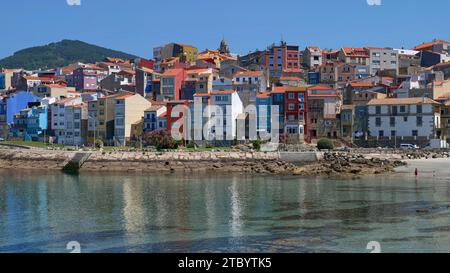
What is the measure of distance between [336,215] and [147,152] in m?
40.9

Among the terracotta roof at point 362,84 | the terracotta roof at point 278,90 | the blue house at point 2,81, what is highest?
the blue house at point 2,81

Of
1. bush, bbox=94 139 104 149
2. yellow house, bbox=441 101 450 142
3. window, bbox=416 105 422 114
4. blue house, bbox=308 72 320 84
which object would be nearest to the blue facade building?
bush, bbox=94 139 104 149

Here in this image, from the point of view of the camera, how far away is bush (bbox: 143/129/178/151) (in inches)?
2950

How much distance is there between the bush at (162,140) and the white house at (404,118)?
26.2 metres

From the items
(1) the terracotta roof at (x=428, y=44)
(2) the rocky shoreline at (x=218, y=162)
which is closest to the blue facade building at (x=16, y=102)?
(2) the rocky shoreline at (x=218, y=162)

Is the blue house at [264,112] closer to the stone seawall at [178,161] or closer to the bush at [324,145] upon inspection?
the bush at [324,145]

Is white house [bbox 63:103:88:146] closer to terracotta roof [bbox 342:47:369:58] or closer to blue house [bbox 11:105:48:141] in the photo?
blue house [bbox 11:105:48:141]

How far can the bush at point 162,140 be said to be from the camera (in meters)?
74.9

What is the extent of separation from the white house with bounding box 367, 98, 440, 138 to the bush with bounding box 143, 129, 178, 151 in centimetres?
2623

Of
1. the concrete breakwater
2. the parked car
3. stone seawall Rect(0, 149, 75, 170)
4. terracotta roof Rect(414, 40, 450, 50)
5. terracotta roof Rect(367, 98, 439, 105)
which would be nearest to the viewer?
the concrete breakwater

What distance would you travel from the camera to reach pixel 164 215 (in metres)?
32.5

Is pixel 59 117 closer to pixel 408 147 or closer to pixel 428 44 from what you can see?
pixel 408 147

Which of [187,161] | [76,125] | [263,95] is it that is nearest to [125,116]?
[76,125]
